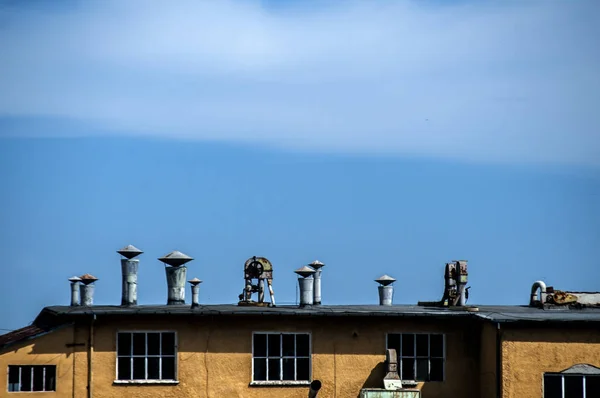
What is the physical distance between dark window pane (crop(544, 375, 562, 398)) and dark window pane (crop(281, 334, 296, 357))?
311 inches

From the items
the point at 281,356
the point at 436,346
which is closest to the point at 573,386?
the point at 436,346

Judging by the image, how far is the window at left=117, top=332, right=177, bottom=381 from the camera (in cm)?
4153

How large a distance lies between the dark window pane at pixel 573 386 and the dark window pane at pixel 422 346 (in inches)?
184

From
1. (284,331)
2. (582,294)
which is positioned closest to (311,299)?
(284,331)

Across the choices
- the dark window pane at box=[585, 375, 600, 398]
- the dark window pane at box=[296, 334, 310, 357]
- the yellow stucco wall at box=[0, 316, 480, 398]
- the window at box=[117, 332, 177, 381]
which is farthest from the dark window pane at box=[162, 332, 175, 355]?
the dark window pane at box=[585, 375, 600, 398]

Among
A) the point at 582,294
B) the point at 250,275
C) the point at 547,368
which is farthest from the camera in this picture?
the point at 250,275

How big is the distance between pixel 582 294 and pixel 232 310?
1176cm

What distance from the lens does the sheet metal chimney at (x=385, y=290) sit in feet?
161

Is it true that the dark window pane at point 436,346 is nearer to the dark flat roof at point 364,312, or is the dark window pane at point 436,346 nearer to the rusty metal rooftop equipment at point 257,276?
the dark flat roof at point 364,312

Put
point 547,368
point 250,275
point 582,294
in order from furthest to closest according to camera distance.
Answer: point 250,275 < point 582,294 < point 547,368

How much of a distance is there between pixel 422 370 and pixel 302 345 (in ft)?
12.7

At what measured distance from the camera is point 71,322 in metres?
41.4

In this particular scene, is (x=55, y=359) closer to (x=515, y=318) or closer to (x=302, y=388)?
(x=302, y=388)

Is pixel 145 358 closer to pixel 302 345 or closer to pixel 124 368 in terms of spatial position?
pixel 124 368
